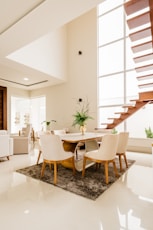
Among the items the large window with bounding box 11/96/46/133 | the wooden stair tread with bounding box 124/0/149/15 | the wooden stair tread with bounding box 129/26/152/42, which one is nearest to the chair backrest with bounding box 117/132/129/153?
the wooden stair tread with bounding box 129/26/152/42

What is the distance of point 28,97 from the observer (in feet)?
26.9

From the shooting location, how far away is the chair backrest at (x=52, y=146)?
7.95 ft

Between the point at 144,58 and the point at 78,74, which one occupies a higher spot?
the point at 78,74

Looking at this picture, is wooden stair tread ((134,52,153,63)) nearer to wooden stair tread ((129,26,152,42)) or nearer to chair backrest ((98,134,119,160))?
wooden stair tread ((129,26,152,42))

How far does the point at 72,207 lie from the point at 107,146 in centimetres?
103

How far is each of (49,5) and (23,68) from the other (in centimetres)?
278

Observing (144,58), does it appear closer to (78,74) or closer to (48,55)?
(78,74)

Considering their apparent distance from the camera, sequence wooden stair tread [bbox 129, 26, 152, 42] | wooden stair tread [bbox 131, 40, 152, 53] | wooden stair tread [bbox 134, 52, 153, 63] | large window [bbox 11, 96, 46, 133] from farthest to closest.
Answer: large window [bbox 11, 96, 46, 133], wooden stair tread [bbox 134, 52, 153, 63], wooden stair tread [bbox 131, 40, 152, 53], wooden stair tread [bbox 129, 26, 152, 42]

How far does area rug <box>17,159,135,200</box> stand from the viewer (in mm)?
2143

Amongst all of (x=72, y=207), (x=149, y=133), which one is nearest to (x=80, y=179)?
(x=72, y=207)

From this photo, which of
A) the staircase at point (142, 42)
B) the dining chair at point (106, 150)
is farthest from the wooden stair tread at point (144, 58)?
the dining chair at point (106, 150)

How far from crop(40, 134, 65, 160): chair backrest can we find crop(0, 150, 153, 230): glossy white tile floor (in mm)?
461

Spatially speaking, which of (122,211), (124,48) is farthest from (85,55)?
(122,211)

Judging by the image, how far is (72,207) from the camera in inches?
70.3
